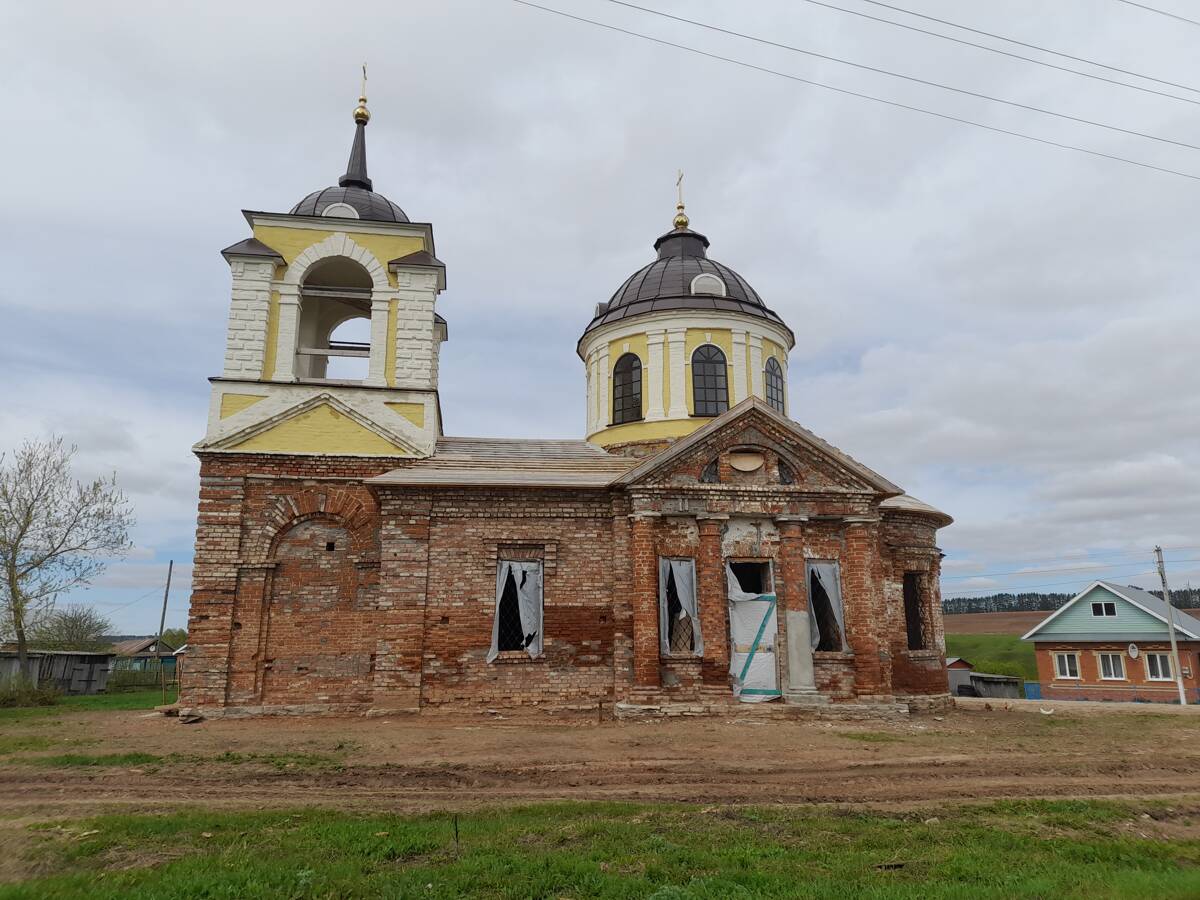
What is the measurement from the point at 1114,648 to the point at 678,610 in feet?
92.3

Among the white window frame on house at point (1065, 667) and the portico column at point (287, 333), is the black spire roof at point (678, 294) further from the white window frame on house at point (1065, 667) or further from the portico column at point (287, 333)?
the white window frame on house at point (1065, 667)

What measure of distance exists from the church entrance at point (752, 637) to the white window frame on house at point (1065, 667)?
26723 mm

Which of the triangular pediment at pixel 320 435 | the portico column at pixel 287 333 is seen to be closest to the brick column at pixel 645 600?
the triangular pediment at pixel 320 435

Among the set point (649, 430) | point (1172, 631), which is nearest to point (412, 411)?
point (649, 430)

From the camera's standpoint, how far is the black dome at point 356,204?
17.1 meters

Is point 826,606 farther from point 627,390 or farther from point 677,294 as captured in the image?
point 677,294

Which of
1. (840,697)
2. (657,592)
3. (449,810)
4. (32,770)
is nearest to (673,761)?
(449,810)

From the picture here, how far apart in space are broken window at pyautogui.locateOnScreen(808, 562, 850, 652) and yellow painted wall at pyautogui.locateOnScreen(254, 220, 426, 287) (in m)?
11.3

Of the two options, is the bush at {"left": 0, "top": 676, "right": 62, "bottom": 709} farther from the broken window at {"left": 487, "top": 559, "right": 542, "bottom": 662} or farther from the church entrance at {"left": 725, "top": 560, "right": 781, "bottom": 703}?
the church entrance at {"left": 725, "top": 560, "right": 781, "bottom": 703}

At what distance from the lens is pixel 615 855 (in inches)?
228

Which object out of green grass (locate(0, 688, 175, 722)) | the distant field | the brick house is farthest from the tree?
the distant field

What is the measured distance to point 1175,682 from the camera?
29844 mm

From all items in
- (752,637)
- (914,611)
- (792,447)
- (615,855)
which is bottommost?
(615,855)

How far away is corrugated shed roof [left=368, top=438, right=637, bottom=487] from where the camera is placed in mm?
14633
